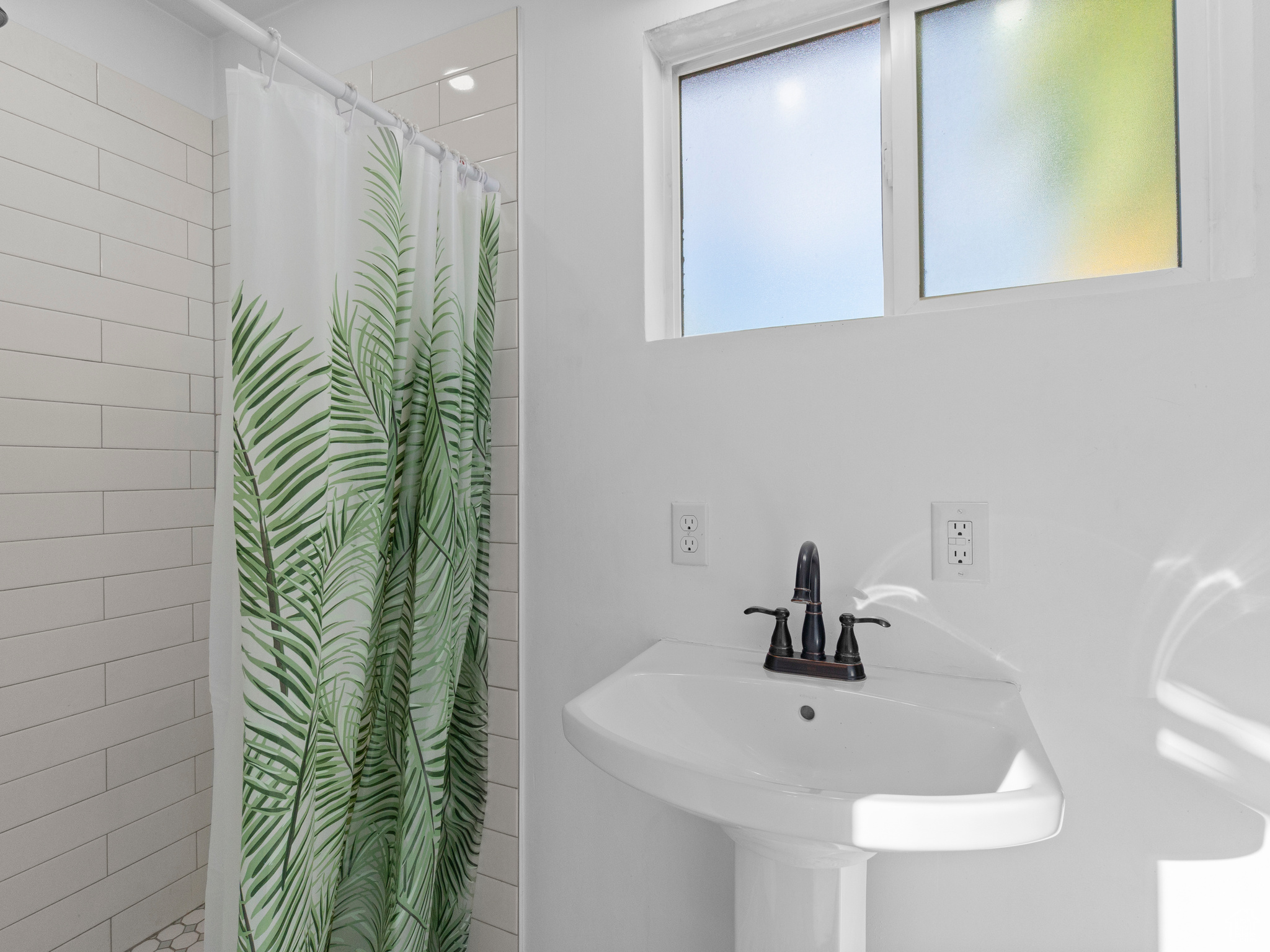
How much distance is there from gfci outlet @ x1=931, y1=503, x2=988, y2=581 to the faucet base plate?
21 centimetres

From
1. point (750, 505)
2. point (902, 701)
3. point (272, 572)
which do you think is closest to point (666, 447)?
point (750, 505)

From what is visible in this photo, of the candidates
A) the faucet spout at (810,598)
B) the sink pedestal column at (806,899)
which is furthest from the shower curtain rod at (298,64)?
the sink pedestal column at (806,899)

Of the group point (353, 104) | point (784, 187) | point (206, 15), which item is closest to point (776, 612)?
point (784, 187)

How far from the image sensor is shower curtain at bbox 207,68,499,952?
999 millimetres

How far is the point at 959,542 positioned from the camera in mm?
1120

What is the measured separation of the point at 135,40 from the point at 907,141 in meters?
2.04

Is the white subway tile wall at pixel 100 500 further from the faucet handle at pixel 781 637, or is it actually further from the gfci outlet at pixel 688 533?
the faucet handle at pixel 781 637

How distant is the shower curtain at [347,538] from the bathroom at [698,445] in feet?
0.04

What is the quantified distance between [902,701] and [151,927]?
6.90ft

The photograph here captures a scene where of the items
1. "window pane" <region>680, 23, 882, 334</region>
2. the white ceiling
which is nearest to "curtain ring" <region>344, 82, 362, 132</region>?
"window pane" <region>680, 23, 882, 334</region>

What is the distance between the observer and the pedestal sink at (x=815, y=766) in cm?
72

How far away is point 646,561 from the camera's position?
137 centimetres

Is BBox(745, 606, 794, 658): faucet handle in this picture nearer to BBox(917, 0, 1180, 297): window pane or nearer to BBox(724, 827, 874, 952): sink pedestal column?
BBox(724, 827, 874, 952): sink pedestal column

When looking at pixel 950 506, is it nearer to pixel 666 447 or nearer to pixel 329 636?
pixel 666 447
